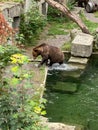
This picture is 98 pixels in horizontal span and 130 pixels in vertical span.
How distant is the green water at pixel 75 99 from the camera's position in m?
9.94

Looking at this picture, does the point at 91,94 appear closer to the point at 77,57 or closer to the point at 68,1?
the point at 77,57

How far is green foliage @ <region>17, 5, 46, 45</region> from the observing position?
49.0 feet

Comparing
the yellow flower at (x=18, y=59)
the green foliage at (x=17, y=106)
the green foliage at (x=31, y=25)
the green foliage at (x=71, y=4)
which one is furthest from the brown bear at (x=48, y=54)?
the green foliage at (x=71, y=4)

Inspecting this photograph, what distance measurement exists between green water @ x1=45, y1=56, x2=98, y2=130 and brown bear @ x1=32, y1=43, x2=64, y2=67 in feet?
1.39

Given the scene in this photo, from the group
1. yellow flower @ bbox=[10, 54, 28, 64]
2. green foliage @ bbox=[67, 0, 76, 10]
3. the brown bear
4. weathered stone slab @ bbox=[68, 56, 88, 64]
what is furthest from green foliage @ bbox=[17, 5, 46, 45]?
yellow flower @ bbox=[10, 54, 28, 64]

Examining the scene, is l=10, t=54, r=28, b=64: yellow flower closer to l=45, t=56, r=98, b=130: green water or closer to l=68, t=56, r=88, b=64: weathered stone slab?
l=45, t=56, r=98, b=130: green water

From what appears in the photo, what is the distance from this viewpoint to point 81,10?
2203 cm

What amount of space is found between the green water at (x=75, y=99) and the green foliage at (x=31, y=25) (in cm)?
245

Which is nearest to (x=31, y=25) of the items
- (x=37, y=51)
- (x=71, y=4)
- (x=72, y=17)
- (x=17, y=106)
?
(x=72, y=17)

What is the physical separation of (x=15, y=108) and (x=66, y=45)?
33.6 feet

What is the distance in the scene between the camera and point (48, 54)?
12859 mm

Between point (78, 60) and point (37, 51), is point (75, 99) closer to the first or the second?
point (37, 51)

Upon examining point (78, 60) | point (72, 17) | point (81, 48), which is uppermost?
point (72, 17)

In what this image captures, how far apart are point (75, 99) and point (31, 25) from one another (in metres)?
5.00
